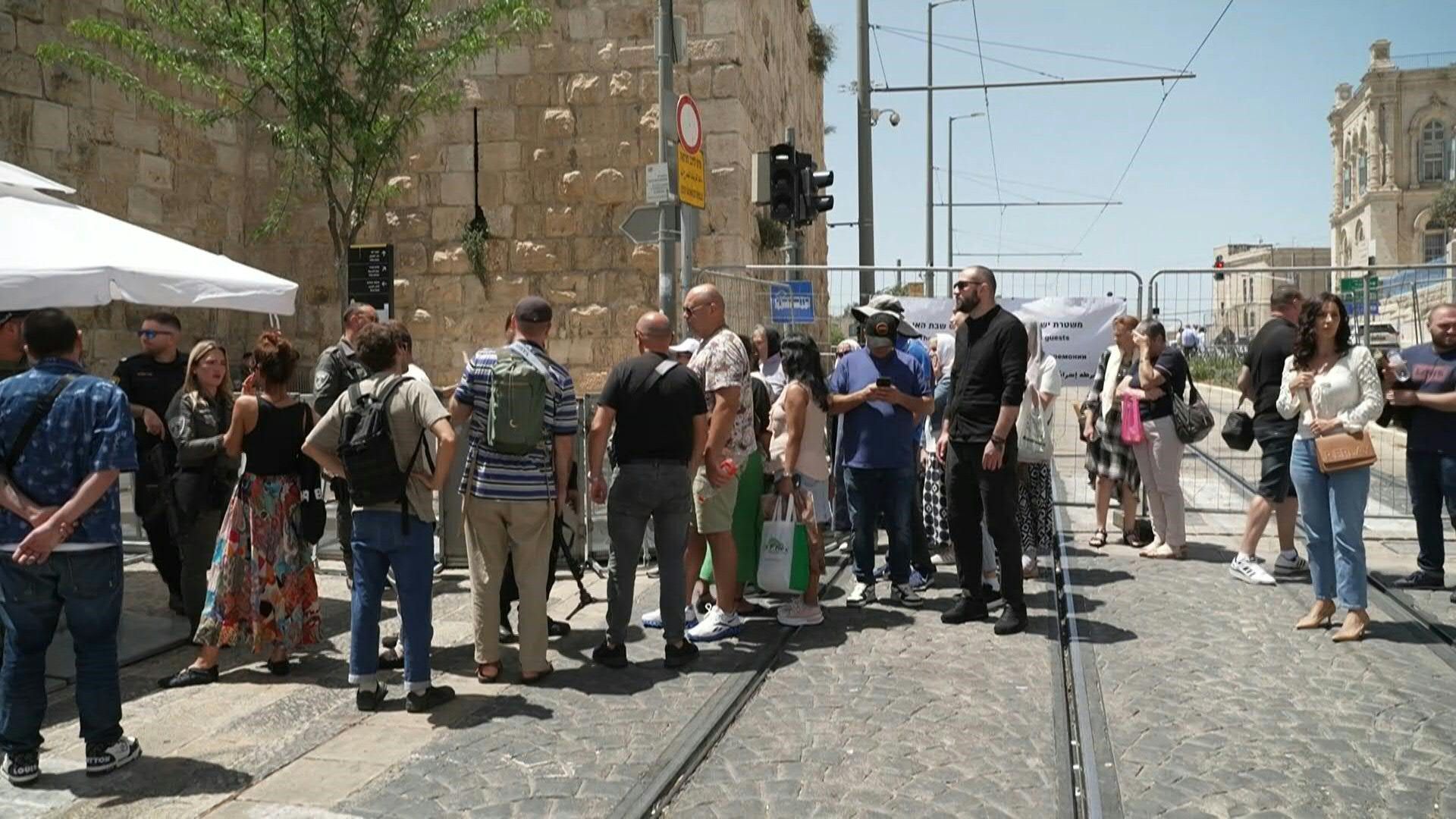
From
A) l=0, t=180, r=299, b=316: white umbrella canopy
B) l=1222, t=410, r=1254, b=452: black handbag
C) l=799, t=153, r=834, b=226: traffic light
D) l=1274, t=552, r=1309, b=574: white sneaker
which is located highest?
l=799, t=153, r=834, b=226: traffic light

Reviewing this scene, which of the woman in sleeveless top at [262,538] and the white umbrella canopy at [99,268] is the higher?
the white umbrella canopy at [99,268]

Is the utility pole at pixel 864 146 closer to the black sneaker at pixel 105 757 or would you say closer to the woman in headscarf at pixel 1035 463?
the woman in headscarf at pixel 1035 463

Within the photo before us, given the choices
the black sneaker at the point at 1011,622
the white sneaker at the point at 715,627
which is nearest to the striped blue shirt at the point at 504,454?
the white sneaker at the point at 715,627

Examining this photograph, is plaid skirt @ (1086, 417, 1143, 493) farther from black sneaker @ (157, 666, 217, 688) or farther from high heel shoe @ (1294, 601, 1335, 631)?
black sneaker @ (157, 666, 217, 688)

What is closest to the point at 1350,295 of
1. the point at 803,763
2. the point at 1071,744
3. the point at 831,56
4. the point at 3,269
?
the point at 1071,744

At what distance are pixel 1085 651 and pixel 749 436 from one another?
212cm

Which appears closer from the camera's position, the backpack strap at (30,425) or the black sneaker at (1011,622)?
the backpack strap at (30,425)

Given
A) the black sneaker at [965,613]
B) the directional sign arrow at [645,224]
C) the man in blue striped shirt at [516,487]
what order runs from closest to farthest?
the man in blue striped shirt at [516,487] → the black sneaker at [965,613] → the directional sign arrow at [645,224]

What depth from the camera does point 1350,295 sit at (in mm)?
9984

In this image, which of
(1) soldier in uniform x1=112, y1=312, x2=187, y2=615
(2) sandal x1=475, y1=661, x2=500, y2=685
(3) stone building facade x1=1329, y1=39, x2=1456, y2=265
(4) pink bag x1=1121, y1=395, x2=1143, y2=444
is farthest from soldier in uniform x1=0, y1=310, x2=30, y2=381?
(3) stone building facade x1=1329, y1=39, x2=1456, y2=265

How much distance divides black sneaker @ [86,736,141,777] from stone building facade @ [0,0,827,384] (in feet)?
31.0

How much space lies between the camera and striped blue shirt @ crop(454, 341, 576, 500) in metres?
5.39

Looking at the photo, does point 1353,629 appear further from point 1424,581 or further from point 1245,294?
point 1245,294

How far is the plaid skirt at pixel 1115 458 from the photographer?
28.2 ft
